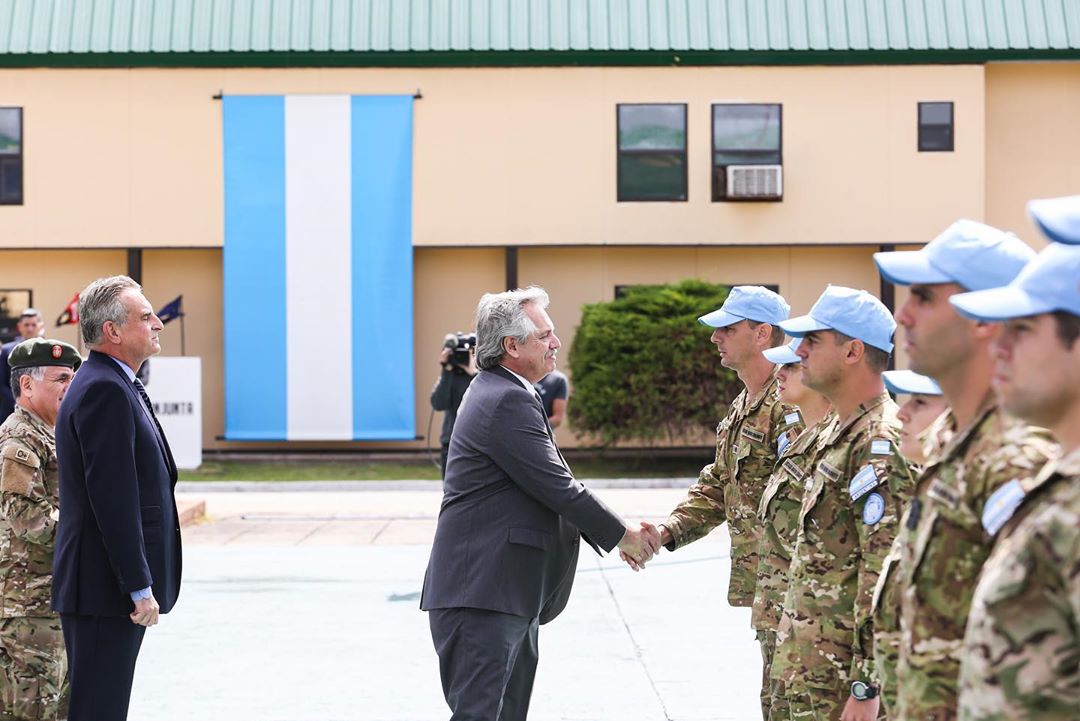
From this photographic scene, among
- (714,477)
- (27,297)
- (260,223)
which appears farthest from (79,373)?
(27,297)

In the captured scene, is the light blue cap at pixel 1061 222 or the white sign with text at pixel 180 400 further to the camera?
the white sign with text at pixel 180 400

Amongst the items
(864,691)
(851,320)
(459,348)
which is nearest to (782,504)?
(851,320)

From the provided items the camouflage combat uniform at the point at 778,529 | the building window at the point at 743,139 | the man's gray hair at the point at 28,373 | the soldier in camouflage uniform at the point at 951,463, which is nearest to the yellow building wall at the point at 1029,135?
the building window at the point at 743,139

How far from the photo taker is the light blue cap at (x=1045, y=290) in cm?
219

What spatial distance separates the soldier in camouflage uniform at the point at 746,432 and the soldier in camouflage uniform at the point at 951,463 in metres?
2.55

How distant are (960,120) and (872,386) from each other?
19266 millimetres

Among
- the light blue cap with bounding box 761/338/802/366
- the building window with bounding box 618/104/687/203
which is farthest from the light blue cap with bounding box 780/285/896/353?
the building window with bounding box 618/104/687/203

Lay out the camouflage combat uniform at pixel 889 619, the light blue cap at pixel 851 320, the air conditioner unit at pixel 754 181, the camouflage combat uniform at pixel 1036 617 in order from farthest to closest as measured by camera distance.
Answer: the air conditioner unit at pixel 754 181 < the light blue cap at pixel 851 320 < the camouflage combat uniform at pixel 889 619 < the camouflage combat uniform at pixel 1036 617

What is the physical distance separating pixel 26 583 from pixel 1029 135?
21.0m

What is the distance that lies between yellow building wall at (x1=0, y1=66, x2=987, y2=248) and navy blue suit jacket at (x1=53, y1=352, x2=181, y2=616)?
1725cm

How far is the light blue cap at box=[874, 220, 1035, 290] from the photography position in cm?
295

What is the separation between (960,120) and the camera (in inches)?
872

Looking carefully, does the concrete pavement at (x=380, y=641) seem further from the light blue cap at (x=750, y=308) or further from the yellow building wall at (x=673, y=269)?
the yellow building wall at (x=673, y=269)

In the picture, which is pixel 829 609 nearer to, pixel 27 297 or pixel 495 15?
pixel 495 15
